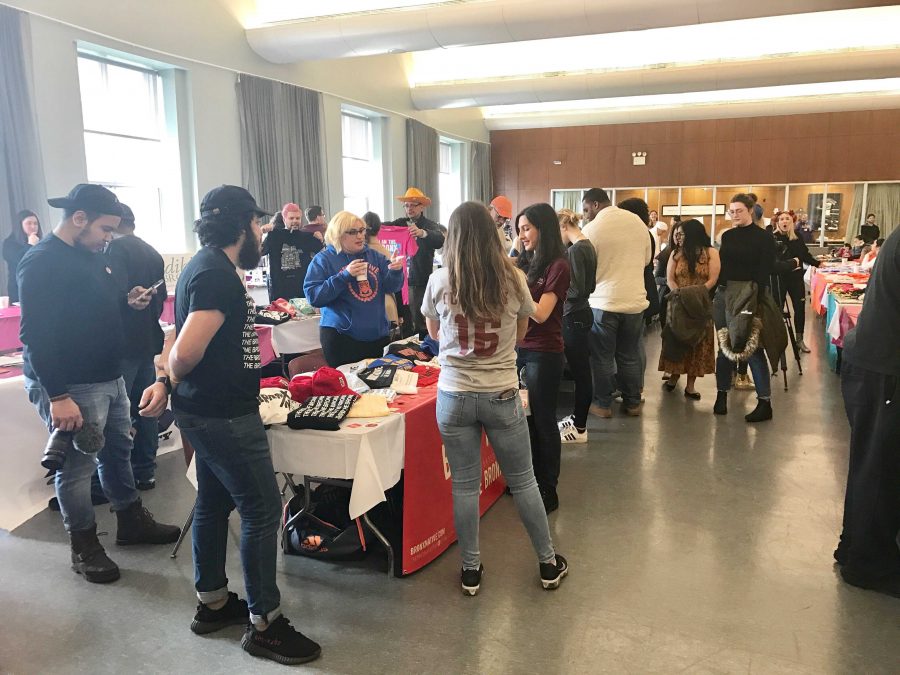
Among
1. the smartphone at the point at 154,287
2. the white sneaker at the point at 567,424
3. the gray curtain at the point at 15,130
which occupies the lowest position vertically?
the white sneaker at the point at 567,424

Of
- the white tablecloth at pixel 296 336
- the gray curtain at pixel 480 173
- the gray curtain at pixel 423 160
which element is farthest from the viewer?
the gray curtain at pixel 480 173

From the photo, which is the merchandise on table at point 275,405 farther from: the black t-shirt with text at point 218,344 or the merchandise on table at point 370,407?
the black t-shirt with text at point 218,344

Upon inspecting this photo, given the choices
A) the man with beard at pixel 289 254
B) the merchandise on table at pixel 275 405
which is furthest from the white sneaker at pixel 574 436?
the man with beard at pixel 289 254

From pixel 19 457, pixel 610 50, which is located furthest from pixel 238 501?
pixel 610 50

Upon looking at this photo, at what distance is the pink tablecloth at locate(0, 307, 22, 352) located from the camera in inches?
170

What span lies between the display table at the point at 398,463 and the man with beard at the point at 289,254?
321 cm

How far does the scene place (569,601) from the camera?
2430 mm

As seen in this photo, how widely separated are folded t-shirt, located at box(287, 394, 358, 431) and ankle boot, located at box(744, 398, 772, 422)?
312cm

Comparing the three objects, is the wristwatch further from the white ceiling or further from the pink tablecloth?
the white ceiling

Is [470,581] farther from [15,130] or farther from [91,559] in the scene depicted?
[15,130]

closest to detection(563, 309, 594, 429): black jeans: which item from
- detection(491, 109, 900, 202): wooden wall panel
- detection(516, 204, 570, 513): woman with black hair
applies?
detection(516, 204, 570, 513): woman with black hair

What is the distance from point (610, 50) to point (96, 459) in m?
10.4

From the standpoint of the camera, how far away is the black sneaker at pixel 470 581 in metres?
2.46

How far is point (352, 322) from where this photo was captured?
343 centimetres
